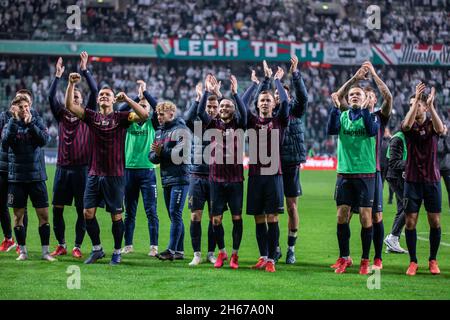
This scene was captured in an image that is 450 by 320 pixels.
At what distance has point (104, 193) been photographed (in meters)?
10.7

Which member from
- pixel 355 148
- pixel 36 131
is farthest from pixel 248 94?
pixel 36 131

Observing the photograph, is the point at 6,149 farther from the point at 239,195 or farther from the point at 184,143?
the point at 239,195

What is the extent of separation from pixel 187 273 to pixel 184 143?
2142 millimetres

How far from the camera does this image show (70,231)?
1447 cm

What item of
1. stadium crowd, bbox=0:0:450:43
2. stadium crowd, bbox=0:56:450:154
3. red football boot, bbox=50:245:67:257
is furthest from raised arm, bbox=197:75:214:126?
stadium crowd, bbox=0:0:450:43

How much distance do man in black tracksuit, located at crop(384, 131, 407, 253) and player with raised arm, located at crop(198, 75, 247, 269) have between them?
2528 mm

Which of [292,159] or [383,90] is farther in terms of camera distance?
[292,159]

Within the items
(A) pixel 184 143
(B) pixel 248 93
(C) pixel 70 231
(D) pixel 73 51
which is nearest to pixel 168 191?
(A) pixel 184 143

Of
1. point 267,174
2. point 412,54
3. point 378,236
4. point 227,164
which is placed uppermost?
point 412,54

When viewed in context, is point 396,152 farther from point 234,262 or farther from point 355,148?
point 234,262

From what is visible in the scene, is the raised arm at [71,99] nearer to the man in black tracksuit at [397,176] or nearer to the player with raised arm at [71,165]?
the player with raised arm at [71,165]

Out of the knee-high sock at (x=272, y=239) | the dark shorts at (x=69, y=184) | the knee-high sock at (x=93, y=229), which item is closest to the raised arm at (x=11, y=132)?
the dark shorts at (x=69, y=184)

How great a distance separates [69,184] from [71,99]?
1636 millimetres

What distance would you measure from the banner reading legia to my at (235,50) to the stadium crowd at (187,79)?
932 millimetres
